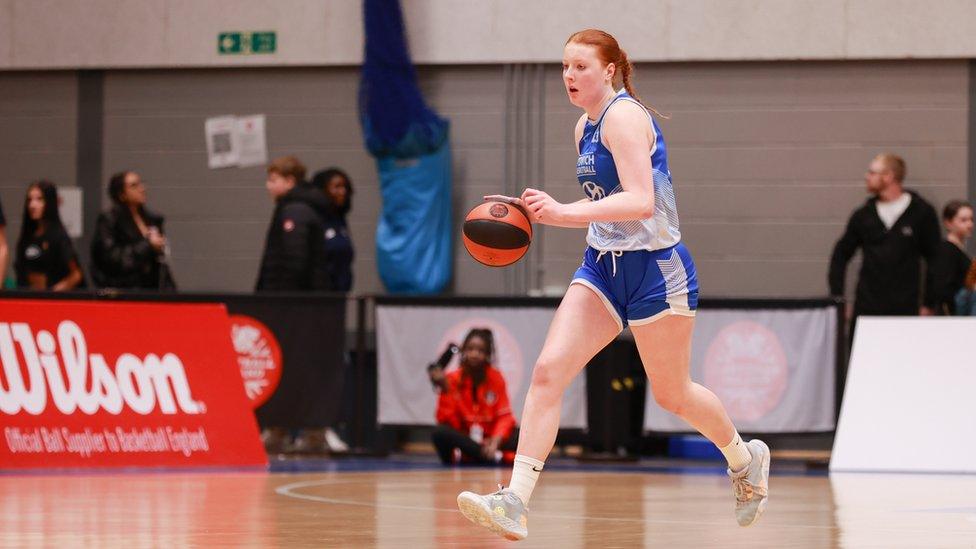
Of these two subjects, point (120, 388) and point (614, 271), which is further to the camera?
point (120, 388)

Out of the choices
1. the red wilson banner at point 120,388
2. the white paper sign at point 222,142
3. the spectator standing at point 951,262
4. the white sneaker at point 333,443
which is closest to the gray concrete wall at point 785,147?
the spectator standing at point 951,262

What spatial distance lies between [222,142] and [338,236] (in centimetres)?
305

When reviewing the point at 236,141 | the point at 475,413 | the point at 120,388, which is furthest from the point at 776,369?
the point at 236,141

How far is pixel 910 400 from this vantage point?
36.3 feet

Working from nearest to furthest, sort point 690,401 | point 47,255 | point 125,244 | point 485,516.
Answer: point 485,516 → point 690,401 → point 47,255 → point 125,244

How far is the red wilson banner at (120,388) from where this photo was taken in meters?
9.81

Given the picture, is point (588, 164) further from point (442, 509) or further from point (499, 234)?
point (442, 509)

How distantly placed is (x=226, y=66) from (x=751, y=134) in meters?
5.53

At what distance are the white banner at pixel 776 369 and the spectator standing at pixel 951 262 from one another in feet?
5.25

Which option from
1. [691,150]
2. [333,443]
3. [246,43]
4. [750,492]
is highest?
[246,43]

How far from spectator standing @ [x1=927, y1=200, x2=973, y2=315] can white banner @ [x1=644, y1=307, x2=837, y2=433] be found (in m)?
1.60

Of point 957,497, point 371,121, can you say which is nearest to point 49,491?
point 957,497

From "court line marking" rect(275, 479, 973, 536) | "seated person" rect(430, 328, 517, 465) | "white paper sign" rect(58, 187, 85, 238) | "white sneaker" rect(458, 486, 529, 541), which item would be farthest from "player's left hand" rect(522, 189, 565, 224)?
"white paper sign" rect(58, 187, 85, 238)

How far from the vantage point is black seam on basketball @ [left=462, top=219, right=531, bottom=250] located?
566 centimetres
